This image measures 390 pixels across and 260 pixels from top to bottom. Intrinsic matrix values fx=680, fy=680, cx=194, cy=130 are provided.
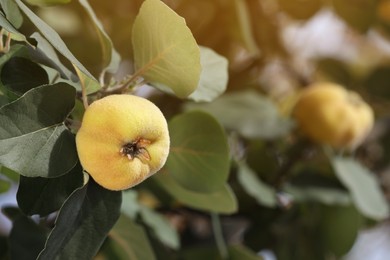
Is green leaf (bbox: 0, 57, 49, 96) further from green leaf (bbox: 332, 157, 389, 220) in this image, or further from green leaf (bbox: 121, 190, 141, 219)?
green leaf (bbox: 332, 157, 389, 220)

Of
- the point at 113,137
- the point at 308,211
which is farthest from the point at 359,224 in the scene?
the point at 113,137

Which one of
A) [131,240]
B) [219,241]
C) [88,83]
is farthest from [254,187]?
[88,83]

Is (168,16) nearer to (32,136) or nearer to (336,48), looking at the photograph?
(32,136)

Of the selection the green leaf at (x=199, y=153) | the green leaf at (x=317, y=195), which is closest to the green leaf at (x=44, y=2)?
the green leaf at (x=199, y=153)

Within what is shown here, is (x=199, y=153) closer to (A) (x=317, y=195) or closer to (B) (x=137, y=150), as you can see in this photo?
(B) (x=137, y=150)

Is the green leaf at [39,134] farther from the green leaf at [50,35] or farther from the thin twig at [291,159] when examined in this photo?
the thin twig at [291,159]

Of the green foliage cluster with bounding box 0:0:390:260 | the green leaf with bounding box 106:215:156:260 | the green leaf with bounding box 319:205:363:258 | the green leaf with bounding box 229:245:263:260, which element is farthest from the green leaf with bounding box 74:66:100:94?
the green leaf with bounding box 319:205:363:258
